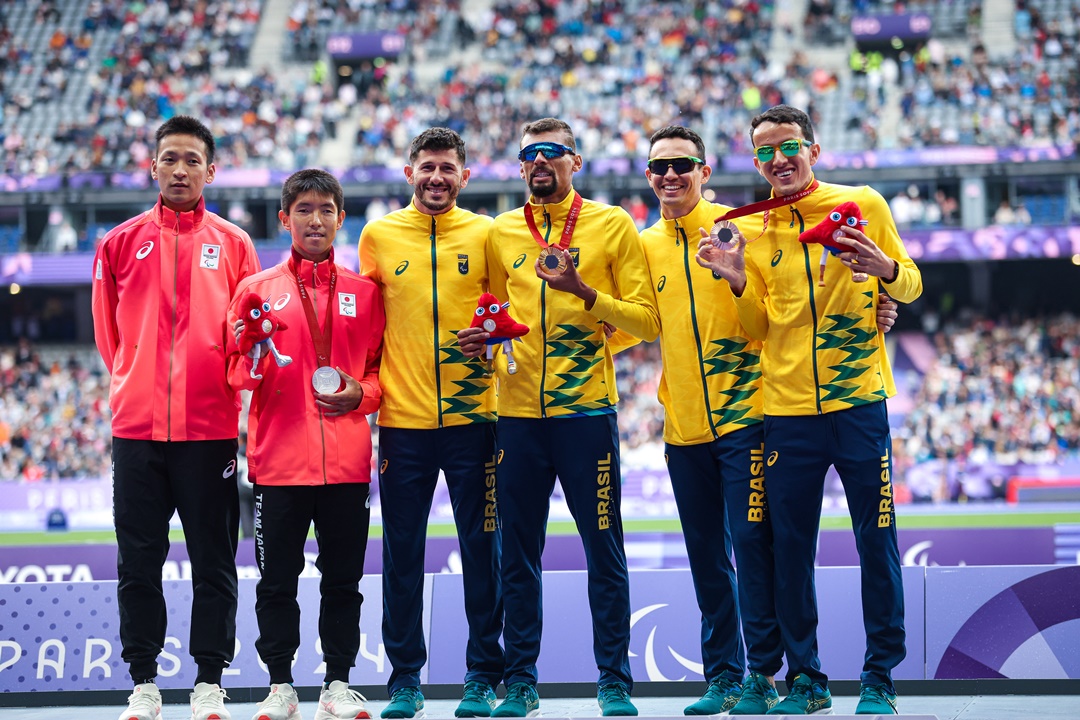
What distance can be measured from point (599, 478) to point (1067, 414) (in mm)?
20182

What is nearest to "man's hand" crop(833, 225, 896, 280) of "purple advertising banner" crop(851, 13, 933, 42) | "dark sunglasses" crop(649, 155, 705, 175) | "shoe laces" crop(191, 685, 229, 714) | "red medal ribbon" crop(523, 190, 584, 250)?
"dark sunglasses" crop(649, 155, 705, 175)

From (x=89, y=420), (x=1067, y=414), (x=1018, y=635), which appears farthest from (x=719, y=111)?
(x=1018, y=635)

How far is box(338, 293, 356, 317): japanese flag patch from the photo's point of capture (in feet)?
18.7

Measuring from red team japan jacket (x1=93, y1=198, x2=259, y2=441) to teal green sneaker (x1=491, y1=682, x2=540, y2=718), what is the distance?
6.34 feet

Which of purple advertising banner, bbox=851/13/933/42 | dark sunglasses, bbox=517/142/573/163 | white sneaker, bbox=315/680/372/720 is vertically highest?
purple advertising banner, bbox=851/13/933/42

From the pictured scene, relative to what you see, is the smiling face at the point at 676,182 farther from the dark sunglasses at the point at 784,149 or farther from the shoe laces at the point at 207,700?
the shoe laces at the point at 207,700

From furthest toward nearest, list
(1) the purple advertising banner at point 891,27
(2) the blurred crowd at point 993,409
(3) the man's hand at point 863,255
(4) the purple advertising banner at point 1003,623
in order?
(1) the purple advertising banner at point 891,27 < (2) the blurred crowd at point 993,409 < (4) the purple advertising banner at point 1003,623 < (3) the man's hand at point 863,255

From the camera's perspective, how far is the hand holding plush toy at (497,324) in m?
5.39

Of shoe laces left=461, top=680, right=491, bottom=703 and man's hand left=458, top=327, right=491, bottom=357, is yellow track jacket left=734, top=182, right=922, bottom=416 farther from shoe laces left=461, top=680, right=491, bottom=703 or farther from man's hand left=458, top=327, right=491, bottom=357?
shoe laces left=461, top=680, right=491, bottom=703

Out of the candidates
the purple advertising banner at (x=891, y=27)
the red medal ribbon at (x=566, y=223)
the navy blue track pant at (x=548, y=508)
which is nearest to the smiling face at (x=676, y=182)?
the red medal ribbon at (x=566, y=223)

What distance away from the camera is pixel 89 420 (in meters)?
25.9

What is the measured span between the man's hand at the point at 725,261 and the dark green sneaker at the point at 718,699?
6.67ft

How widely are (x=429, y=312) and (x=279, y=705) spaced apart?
2.10m

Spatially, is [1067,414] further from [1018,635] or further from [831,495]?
[1018,635]
